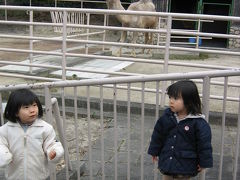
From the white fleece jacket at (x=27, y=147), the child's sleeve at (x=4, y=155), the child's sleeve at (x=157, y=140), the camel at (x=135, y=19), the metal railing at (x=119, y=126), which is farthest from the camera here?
the camel at (x=135, y=19)

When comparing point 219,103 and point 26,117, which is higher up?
point 26,117

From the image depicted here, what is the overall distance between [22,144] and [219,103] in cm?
464

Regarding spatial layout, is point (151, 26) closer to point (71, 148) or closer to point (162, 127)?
point (71, 148)

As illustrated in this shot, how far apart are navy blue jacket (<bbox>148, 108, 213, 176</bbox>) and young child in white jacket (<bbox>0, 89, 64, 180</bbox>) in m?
0.79

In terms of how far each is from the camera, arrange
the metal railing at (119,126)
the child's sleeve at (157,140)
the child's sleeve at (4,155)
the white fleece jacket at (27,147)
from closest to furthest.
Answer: the child's sleeve at (4,155) < the white fleece jacket at (27,147) < the child's sleeve at (157,140) < the metal railing at (119,126)

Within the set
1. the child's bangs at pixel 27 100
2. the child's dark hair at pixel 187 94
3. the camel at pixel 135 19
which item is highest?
the camel at pixel 135 19

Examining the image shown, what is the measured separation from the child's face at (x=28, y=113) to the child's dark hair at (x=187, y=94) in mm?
1007

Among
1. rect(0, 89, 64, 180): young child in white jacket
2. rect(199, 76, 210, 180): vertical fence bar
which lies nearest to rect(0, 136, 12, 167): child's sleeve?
rect(0, 89, 64, 180): young child in white jacket

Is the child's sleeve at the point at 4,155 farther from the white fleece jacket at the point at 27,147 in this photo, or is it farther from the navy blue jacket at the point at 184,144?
the navy blue jacket at the point at 184,144

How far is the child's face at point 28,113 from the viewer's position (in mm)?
2748

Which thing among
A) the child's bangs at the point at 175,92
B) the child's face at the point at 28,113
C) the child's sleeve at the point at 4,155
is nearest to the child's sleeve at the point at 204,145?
the child's bangs at the point at 175,92

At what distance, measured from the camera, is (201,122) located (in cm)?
276

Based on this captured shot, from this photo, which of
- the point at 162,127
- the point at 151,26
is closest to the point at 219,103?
the point at 162,127

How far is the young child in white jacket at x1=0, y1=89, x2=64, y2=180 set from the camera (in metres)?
2.77
